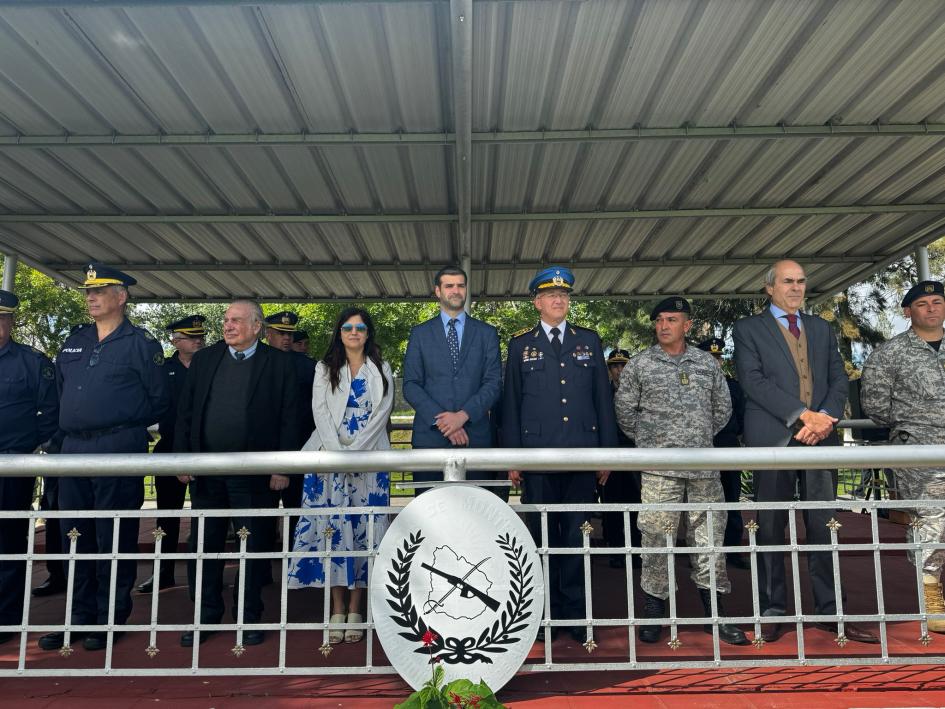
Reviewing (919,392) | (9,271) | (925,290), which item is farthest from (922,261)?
(9,271)

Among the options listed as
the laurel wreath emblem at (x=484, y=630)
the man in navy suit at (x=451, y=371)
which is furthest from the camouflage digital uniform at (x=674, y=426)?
the laurel wreath emblem at (x=484, y=630)

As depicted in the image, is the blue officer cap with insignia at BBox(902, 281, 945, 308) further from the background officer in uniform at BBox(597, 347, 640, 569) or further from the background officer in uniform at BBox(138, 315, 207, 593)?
the background officer in uniform at BBox(138, 315, 207, 593)

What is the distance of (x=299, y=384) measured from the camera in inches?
164

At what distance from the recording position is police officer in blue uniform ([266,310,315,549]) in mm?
4140

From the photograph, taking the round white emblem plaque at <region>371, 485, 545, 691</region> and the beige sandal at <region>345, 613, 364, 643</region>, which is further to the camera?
the beige sandal at <region>345, 613, 364, 643</region>

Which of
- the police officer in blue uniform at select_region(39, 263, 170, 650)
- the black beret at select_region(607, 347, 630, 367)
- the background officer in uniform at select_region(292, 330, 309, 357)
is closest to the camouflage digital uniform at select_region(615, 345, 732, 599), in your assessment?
the police officer in blue uniform at select_region(39, 263, 170, 650)

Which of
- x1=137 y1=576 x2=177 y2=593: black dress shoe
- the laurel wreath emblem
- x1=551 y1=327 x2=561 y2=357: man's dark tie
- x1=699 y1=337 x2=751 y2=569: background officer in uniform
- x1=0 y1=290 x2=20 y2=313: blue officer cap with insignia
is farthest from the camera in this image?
x1=699 y1=337 x2=751 y2=569: background officer in uniform

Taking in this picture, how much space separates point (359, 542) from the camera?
3727 millimetres

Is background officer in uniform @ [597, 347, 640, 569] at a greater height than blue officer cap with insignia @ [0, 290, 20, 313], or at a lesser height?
lesser

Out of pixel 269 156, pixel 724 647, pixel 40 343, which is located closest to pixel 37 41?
pixel 269 156

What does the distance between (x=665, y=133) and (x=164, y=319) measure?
40.6m

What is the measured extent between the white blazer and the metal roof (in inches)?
92.0

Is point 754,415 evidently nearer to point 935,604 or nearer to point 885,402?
point 885,402

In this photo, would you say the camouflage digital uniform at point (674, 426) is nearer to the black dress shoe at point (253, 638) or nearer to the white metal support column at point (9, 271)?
the black dress shoe at point (253, 638)
